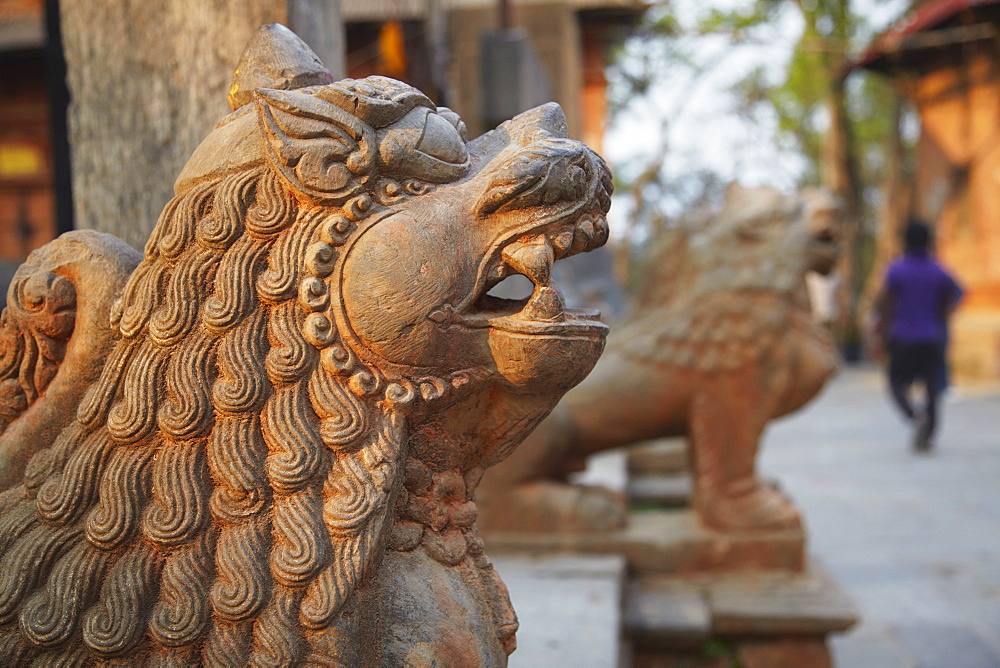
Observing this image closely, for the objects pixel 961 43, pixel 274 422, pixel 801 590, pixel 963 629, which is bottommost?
pixel 963 629

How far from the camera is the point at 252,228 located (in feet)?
3.75

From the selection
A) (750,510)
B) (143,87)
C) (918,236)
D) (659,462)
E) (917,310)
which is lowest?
(659,462)

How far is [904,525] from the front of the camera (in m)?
5.05

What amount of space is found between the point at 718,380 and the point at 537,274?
2.08 metres

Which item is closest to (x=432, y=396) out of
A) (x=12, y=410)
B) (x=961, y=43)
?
(x=12, y=410)

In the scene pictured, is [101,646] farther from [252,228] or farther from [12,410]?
[252,228]

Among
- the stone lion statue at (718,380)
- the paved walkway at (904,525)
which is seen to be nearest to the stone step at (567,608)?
the stone lion statue at (718,380)

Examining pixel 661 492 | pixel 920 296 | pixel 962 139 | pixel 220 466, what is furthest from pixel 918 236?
pixel 962 139

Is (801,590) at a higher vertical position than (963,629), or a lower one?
higher

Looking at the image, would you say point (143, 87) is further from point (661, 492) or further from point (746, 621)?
point (661, 492)

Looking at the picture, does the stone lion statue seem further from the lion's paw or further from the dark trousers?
the dark trousers

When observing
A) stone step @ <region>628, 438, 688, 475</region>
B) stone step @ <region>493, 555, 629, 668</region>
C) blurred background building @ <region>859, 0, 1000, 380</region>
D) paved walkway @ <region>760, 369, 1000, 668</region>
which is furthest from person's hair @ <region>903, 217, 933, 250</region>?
blurred background building @ <region>859, 0, 1000, 380</region>

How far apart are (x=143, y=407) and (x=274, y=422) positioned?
6.9 inches

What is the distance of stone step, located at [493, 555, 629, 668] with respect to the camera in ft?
6.96
